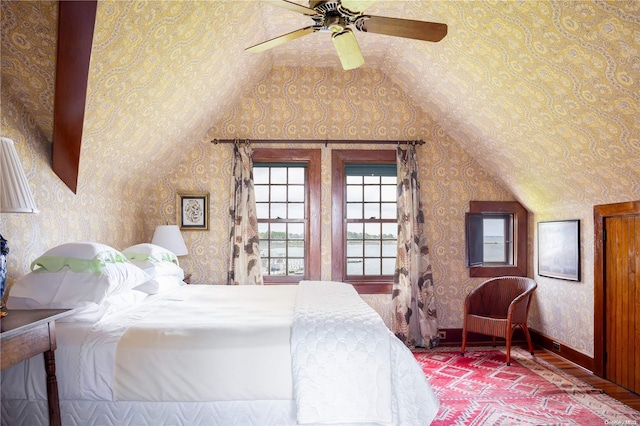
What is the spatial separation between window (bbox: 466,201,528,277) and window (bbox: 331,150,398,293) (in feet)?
3.02

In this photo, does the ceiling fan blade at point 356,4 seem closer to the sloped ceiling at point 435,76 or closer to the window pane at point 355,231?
the sloped ceiling at point 435,76

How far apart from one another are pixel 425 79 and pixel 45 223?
12.0 feet

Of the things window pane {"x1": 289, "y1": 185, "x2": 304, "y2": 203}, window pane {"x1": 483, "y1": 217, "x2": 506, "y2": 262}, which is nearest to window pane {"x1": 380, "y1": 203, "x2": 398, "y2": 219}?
window pane {"x1": 289, "y1": 185, "x2": 304, "y2": 203}

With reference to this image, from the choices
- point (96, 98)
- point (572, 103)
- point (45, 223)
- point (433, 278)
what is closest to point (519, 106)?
point (572, 103)

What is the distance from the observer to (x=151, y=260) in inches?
136

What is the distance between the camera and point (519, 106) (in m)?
3.62

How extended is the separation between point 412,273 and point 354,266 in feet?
2.33

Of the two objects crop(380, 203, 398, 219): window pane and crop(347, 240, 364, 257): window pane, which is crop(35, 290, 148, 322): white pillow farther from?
crop(380, 203, 398, 219): window pane

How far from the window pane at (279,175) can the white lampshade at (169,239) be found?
52.4 inches

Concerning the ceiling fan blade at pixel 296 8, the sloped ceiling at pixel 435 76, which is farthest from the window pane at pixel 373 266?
the ceiling fan blade at pixel 296 8

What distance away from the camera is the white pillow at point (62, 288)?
229 cm

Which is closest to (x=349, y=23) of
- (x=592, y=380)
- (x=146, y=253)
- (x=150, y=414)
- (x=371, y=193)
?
(x=150, y=414)

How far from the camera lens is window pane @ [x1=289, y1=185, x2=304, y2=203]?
5273 millimetres

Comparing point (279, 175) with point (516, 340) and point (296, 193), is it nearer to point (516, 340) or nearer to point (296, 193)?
point (296, 193)
